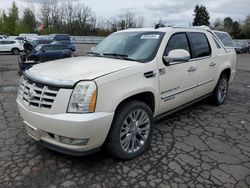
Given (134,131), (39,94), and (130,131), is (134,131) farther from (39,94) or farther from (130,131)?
(39,94)

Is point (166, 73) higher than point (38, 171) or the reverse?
higher

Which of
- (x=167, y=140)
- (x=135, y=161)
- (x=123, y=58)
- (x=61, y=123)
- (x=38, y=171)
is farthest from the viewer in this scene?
(x=167, y=140)

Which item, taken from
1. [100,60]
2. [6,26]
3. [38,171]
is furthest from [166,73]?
[6,26]

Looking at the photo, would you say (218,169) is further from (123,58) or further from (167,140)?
(123,58)

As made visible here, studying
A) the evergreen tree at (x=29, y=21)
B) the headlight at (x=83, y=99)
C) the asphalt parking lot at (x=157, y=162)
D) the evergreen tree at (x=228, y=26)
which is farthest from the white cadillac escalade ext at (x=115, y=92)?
the evergreen tree at (x=29, y=21)

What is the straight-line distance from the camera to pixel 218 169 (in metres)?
3.18

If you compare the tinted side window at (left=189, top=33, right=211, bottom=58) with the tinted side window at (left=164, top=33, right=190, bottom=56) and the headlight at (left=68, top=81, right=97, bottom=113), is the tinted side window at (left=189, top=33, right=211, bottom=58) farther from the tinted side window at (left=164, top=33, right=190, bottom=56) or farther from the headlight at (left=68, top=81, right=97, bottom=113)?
the headlight at (left=68, top=81, right=97, bottom=113)

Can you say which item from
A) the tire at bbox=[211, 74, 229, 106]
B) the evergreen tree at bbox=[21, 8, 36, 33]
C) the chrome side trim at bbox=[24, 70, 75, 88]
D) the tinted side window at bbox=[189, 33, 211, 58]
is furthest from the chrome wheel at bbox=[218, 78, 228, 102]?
the evergreen tree at bbox=[21, 8, 36, 33]

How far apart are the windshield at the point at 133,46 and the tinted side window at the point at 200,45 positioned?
0.97 metres

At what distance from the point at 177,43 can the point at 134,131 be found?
181 cm

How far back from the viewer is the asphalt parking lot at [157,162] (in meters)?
2.94

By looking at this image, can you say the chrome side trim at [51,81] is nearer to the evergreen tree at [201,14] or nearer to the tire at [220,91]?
the tire at [220,91]

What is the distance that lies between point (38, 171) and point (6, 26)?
208 feet

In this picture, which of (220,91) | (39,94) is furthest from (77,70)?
(220,91)
